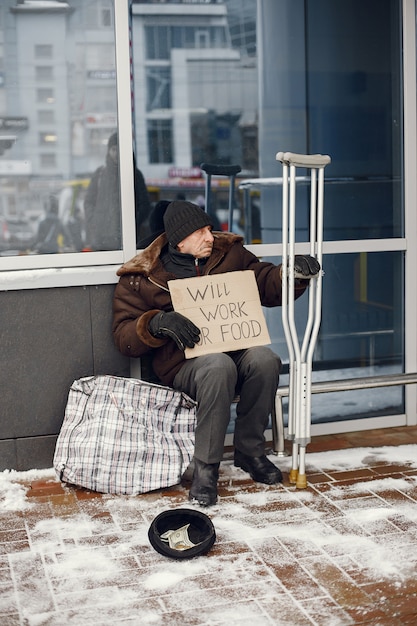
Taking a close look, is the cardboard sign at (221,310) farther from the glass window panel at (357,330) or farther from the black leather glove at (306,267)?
the glass window panel at (357,330)

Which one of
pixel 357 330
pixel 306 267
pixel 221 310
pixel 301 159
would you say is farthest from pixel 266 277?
pixel 357 330

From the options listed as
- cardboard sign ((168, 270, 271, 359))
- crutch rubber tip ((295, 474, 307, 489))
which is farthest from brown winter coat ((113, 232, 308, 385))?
crutch rubber tip ((295, 474, 307, 489))

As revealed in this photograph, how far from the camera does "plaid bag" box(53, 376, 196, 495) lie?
4.04 m

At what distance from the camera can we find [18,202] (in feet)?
14.4

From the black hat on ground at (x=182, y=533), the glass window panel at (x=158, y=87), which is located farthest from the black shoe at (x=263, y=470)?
the glass window panel at (x=158, y=87)

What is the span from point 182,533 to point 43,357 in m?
1.29

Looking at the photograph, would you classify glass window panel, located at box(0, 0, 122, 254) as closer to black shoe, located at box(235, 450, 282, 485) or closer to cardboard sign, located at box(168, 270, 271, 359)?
cardboard sign, located at box(168, 270, 271, 359)

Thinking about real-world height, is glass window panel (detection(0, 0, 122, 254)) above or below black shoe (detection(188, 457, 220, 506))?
above

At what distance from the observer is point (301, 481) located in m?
4.02

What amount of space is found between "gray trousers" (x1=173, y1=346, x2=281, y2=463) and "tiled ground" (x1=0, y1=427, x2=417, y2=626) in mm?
222

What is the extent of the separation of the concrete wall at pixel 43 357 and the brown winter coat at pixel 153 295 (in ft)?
0.57

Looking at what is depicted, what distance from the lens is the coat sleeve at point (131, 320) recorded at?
4.11 meters

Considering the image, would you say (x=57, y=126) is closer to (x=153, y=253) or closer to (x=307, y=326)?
(x=153, y=253)

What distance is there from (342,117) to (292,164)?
1122mm
